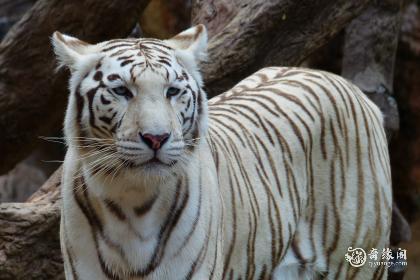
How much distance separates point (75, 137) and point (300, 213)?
117cm

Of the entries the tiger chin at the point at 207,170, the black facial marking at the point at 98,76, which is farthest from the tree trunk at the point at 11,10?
the black facial marking at the point at 98,76

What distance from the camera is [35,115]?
5.22 metres

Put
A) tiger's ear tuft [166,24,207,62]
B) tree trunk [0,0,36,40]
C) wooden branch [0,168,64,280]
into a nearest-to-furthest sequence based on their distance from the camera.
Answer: tiger's ear tuft [166,24,207,62]
wooden branch [0,168,64,280]
tree trunk [0,0,36,40]

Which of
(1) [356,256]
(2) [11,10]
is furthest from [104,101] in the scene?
(2) [11,10]

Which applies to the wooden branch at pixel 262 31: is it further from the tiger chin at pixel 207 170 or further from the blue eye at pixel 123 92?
the blue eye at pixel 123 92

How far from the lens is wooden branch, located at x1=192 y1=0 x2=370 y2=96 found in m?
4.82

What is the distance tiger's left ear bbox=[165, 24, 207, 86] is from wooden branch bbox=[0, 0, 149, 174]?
196 centimetres

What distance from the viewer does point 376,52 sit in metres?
5.97

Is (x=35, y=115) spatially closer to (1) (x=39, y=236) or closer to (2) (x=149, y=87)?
(1) (x=39, y=236)

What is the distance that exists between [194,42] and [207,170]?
440 millimetres

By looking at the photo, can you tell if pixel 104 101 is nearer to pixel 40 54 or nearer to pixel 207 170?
pixel 207 170

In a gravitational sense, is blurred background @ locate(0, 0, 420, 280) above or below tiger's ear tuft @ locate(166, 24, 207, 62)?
below

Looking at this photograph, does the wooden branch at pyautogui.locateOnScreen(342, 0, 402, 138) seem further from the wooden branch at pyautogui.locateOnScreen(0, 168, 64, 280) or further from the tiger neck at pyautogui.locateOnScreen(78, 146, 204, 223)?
the tiger neck at pyautogui.locateOnScreen(78, 146, 204, 223)

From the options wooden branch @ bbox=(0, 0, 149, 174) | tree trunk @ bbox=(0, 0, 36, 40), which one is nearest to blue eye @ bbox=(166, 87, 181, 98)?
wooden branch @ bbox=(0, 0, 149, 174)
